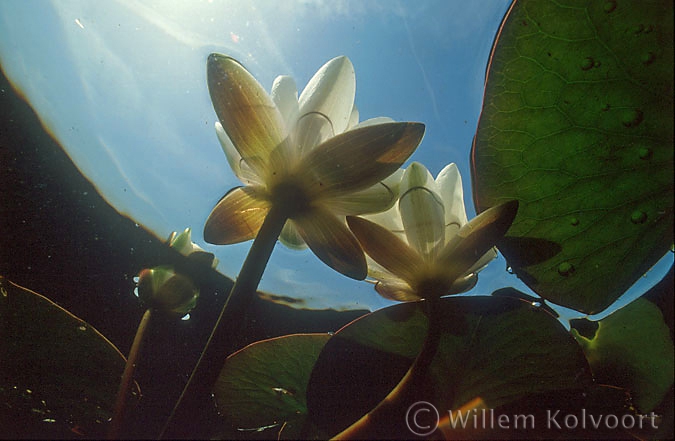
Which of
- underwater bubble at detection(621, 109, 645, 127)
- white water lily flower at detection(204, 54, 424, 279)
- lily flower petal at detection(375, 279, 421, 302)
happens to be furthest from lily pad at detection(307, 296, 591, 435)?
underwater bubble at detection(621, 109, 645, 127)

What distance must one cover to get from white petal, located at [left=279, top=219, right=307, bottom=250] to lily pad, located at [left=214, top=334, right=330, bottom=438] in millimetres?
138

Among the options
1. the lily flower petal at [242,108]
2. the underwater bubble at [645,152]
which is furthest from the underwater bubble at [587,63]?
the lily flower petal at [242,108]

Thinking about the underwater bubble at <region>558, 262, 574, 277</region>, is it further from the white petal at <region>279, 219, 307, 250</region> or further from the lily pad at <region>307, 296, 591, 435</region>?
the white petal at <region>279, 219, 307, 250</region>

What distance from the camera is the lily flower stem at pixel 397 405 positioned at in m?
0.30

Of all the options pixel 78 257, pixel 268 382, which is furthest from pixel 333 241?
pixel 78 257

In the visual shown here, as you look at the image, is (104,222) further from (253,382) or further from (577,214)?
(577,214)

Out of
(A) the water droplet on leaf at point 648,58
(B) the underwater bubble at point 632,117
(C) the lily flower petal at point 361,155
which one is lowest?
(C) the lily flower petal at point 361,155

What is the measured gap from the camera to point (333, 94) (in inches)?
15.7

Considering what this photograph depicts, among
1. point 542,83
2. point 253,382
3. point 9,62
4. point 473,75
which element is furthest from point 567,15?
point 9,62

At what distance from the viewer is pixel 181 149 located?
28.2 inches

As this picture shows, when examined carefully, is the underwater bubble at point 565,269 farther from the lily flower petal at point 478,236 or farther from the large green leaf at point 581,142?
the lily flower petal at point 478,236

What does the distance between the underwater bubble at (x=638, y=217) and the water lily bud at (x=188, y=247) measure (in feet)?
2.06

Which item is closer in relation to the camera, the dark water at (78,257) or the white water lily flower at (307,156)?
the white water lily flower at (307,156)

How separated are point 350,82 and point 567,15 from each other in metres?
0.24
